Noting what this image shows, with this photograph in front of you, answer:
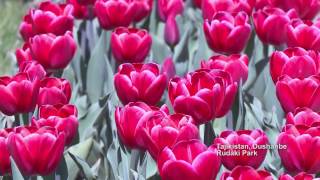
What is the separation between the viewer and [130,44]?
228 cm

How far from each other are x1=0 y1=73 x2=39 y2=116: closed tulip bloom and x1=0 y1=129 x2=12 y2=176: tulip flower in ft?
0.38

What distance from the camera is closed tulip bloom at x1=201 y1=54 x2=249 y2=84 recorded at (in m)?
2.02

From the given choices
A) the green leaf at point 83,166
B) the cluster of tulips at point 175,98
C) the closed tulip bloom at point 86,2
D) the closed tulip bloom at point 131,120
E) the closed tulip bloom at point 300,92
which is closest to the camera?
the cluster of tulips at point 175,98

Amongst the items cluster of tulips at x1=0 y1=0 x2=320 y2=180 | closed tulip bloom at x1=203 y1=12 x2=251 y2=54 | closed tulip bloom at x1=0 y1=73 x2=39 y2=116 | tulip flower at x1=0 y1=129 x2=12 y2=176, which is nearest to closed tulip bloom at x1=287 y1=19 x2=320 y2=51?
cluster of tulips at x1=0 y1=0 x2=320 y2=180

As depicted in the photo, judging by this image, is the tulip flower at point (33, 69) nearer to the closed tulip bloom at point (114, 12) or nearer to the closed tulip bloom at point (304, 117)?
the closed tulip bloom at point (114, 12)

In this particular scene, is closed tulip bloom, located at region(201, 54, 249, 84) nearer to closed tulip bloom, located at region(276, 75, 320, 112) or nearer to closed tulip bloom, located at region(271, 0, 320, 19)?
closed tulip bloom, located at region(276, 75, 320, 112)

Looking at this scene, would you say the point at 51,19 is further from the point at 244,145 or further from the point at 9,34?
the point at 9,34

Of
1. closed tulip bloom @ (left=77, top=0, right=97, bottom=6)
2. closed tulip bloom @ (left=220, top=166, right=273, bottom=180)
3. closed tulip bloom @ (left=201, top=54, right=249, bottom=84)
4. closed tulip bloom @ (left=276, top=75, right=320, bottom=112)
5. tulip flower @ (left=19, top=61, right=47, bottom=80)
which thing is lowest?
closed tulip bloom @ (left=220, top=166, right=273, bottom=180)

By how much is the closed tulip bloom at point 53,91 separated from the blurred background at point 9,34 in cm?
137

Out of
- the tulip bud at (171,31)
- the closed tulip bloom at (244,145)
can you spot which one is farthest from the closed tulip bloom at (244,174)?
the tulip bud at (171,31)

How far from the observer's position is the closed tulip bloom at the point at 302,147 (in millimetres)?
1583

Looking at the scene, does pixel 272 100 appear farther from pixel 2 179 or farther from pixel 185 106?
pixel 2 179

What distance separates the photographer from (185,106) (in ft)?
5.59

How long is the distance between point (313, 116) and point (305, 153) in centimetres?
12
